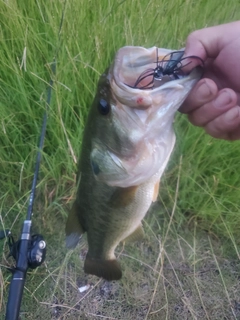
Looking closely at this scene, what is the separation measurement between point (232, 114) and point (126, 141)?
365mm

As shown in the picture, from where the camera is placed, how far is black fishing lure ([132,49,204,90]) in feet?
4.13

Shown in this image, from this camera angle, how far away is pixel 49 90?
2.15m

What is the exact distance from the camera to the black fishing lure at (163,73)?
49.5 inches

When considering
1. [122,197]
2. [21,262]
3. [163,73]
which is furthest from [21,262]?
[163,73]

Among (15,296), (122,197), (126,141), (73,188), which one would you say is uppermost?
(126,141)

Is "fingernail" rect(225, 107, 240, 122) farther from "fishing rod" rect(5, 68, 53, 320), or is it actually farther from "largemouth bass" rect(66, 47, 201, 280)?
"fishing rod" rect(5, 68, 53, 320)

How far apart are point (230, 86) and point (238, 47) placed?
0.44 feet

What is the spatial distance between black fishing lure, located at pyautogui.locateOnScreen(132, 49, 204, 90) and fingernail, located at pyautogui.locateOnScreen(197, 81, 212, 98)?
4.4 inches

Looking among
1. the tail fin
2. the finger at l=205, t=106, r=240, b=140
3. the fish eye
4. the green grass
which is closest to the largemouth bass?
the fish eye

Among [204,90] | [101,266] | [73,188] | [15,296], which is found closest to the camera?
[204,90]

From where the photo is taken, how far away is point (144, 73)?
1263 millimetres

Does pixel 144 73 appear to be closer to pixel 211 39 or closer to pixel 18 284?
pixel 211 39

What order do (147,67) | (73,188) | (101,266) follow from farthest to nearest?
(73,188) < (101,266) < (147,67)

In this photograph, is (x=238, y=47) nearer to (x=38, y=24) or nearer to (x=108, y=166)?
(x=108, y=166)
